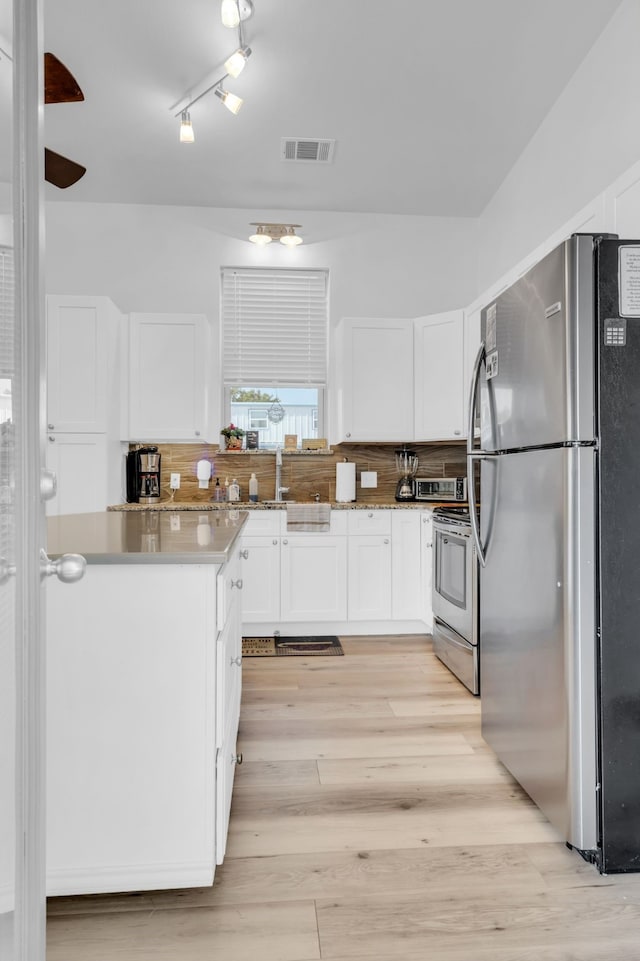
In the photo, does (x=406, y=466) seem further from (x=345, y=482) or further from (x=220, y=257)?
(x=220, y=257)

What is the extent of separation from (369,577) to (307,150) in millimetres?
2775

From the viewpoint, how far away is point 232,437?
4.70 meters

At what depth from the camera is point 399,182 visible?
169 inches

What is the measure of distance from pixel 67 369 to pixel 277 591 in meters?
1.99

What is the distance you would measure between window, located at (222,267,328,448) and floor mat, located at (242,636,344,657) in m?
1.55

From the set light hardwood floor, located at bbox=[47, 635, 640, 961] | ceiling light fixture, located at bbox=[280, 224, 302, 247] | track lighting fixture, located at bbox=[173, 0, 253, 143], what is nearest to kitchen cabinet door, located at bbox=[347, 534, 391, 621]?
light hardwood floor, located at bbox=[47, 635, 640, 961]

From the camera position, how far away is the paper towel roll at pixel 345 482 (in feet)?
14.9

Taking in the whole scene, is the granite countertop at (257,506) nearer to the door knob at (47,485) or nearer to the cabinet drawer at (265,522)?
the cabinet drawer at (265,522)

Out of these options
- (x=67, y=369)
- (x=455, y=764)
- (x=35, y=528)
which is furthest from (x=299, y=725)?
(x=67, y=369)

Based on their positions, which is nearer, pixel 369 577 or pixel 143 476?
pixel 369 577

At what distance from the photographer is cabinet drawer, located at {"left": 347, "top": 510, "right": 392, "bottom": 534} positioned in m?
4.18

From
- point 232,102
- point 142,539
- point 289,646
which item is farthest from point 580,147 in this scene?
point 289,646

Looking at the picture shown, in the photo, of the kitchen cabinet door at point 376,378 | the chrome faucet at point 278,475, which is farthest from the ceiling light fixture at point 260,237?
the chrome faucet at point 278,475

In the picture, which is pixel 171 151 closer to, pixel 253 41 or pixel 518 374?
pixel 253 41
